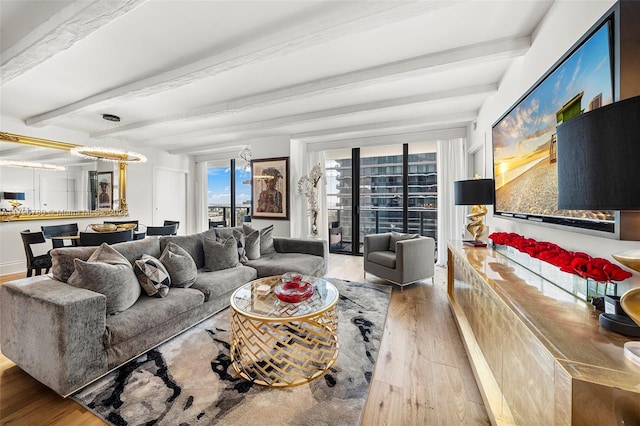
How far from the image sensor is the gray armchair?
11.4ft

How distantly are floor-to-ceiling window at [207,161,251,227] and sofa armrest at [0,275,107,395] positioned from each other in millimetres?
5370

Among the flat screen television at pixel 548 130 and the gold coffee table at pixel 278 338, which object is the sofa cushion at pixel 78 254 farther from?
the flat screen television at pixel 548 130

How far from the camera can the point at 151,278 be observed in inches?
86.4

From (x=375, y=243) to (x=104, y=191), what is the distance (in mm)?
5748

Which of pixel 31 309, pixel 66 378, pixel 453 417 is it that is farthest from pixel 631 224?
pixel 31 309

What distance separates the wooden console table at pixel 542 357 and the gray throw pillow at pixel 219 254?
2.49 m

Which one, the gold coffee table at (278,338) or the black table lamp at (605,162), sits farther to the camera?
the gold coffee table at (278,338)

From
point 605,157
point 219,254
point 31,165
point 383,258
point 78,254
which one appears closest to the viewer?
point 605,157

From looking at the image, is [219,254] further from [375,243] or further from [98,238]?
[375,243]

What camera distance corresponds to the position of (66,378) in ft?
5.04

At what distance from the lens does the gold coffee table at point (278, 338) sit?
5.68 ft

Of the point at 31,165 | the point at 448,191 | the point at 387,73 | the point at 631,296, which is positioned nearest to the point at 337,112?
the point at 387,73

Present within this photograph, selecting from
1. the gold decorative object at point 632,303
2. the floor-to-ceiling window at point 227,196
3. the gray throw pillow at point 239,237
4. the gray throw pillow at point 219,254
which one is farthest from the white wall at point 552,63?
the floor-to-ceiling window at point 227,196

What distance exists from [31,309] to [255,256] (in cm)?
217
